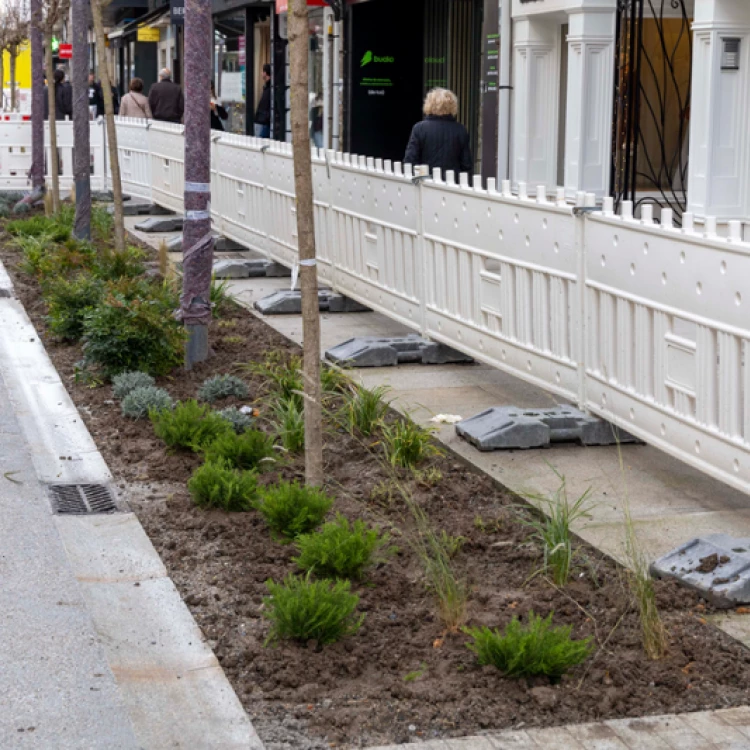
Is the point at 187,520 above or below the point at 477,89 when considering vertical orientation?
below

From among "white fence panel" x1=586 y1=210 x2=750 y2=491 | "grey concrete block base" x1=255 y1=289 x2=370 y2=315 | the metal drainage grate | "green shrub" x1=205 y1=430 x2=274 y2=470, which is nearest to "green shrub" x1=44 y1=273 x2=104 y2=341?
"grey concrete block base" x1=255 y1=289 x2=370 y2=315

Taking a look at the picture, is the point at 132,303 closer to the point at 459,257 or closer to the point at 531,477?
the point at 459,257

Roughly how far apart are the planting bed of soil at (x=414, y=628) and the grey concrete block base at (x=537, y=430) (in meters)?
0.31

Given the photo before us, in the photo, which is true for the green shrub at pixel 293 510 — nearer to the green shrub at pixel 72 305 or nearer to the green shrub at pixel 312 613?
Result: the green shrub at pixel 312 613

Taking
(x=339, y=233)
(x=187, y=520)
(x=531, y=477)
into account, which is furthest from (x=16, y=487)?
(x=339, y=233)

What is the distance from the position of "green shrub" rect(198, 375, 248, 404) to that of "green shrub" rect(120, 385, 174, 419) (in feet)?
1.03

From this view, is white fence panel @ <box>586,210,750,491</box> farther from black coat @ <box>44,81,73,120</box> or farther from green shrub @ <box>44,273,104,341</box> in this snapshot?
black coat @ <box>44,81,73,120</box>

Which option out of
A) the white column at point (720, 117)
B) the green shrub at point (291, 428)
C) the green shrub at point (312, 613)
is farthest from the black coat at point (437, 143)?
the green shrub at point (312, 613)

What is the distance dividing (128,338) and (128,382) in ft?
1.57

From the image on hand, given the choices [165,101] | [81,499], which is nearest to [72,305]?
[81,499]

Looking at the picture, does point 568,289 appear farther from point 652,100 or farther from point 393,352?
point 652,100

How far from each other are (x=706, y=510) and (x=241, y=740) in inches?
113

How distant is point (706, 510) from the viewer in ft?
20.6

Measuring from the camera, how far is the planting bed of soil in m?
4.24
